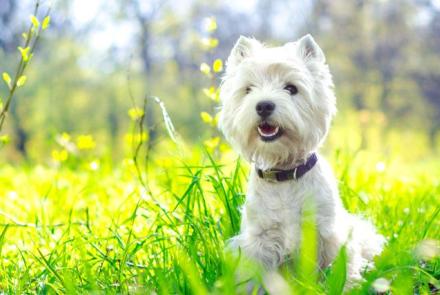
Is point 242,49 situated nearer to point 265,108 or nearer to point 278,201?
point 265,108

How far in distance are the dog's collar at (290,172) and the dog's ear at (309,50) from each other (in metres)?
0.58

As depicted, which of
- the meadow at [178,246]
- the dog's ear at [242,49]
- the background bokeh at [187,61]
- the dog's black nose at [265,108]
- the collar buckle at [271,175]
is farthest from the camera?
the background bokeh at [187,61]

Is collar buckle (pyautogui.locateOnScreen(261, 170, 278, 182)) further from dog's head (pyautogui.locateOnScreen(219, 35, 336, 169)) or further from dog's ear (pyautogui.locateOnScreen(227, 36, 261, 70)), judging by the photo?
dog's ear (pyautogui.locateOnScreen(227, 36, 261, 70))

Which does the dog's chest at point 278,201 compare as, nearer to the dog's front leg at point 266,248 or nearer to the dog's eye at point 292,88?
the dog's front leg at point 266,248

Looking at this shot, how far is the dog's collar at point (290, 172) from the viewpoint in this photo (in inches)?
131

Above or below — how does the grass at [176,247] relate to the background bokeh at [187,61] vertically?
below

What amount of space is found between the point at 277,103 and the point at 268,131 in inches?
7.4

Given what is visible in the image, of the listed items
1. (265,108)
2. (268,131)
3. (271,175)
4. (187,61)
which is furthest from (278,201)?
(187,61)

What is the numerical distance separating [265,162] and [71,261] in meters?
1.38

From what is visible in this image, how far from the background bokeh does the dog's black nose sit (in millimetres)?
19521

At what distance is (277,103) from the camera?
315cm

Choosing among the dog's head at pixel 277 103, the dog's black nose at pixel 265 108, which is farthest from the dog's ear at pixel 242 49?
the dog's black nose at pixel 265 108

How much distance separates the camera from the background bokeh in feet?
76.2

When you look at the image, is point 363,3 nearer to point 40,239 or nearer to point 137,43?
point 137,43
